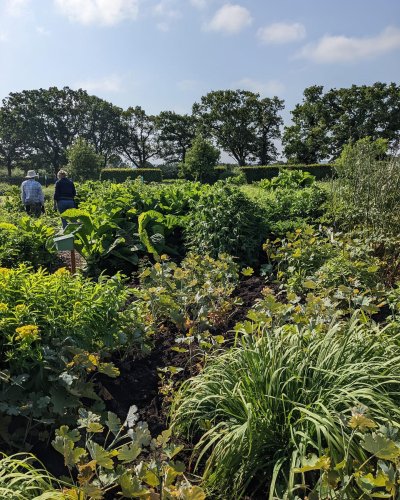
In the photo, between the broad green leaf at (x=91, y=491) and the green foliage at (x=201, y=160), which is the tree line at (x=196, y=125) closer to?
the green foliage at (x=201, y=160)

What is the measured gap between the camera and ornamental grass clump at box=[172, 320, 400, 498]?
6.02 ft

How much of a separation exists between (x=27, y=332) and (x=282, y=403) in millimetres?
1227

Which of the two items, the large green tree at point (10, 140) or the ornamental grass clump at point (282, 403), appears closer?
the ornamental grass clump at point (282, 403)

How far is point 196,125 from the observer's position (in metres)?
52.5

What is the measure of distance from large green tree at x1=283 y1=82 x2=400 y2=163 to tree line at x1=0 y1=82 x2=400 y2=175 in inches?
3.4

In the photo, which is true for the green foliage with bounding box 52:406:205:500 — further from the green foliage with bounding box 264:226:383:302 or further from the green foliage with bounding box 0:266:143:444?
the green foliage with bounding box 264:226:383:302

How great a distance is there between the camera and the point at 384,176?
5.15 m

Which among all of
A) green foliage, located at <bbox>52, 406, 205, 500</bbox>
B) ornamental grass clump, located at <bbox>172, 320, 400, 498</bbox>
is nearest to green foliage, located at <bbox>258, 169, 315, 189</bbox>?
ornamental grass clump, located at <bbox>172, 320, 400, 498</bbox>

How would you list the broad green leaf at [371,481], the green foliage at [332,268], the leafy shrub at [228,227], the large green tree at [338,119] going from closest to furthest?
the broad green leaf at [371,481] < the green foliage at [332,268] < the leafy shrub at [228,227] < the large green tree at [338,119]

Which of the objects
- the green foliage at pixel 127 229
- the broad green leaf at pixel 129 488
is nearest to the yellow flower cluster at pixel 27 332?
the broad green leaf at pixel 129 488

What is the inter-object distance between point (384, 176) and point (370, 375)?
3.66m

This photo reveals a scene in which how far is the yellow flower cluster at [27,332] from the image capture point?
2.14 meters

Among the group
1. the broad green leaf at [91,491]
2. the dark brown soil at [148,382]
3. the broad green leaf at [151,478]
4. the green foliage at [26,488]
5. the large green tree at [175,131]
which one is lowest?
the dark brown soil at [148,382]

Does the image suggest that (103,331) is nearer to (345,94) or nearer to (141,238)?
(141,238)
